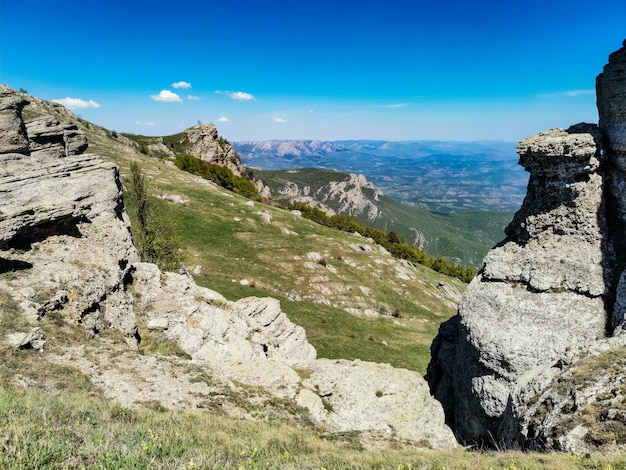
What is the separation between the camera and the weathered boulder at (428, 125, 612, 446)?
20859mm

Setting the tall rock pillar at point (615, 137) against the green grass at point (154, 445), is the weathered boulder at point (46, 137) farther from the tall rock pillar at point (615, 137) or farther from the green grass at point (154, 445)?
the tall rock pillar at point (615, 137)

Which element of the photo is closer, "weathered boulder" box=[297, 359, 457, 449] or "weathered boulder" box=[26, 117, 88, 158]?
"weathered boulder" box=[297, 359, 457, 449]

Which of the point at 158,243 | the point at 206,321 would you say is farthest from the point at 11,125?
the point at 206,321

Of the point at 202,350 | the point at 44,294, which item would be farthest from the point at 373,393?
the point at 44,294

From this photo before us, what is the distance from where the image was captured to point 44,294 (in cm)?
2044

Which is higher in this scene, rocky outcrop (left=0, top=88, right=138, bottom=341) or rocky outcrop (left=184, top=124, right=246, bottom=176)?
rocky outcrop (left=184, top=124, right=246, bottom=176)

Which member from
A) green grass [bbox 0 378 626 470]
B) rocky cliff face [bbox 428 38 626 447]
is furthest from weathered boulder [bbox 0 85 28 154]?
rocky cliff face [bbox 428 38 626 447]

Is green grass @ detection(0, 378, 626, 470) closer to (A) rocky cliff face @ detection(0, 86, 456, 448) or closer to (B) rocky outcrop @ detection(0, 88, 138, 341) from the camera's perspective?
(A) rocky cliff face @ detection(0, 86, 456, 448)

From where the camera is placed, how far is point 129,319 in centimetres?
2392

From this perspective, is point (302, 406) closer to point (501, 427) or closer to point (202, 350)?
point (202, 350)

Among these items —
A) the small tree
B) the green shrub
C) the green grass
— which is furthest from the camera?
the green shrub

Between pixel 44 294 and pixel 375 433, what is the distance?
20.0 m

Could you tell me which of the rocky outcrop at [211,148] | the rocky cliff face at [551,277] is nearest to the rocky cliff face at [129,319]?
the rocky cliff face at [551,277]

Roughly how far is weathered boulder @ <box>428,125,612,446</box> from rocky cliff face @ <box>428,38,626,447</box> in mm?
55
